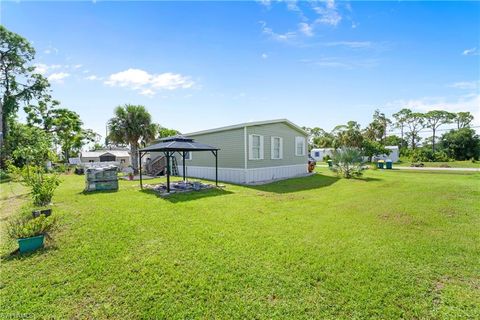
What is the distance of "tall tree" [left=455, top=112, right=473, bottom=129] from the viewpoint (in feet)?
143

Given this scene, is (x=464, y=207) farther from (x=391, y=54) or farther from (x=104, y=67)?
(x=104, y=67)

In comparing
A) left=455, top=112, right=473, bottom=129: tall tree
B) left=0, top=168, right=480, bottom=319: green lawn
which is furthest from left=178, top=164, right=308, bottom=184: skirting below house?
left=455, top=112, right=473, bottom=129: tall tree

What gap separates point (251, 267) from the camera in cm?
347

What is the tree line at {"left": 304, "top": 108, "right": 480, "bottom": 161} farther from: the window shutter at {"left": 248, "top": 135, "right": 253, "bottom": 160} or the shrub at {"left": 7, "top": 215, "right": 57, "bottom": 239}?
the shrub at {"left": 7, "top": 215, "right": 57, "bottom": 239}

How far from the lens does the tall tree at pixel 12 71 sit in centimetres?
2133

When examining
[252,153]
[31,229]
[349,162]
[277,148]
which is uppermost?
[277,148]

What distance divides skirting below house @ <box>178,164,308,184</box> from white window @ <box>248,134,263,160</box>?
2.56 feet

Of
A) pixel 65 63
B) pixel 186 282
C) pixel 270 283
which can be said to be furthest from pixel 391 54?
pixel 65 63

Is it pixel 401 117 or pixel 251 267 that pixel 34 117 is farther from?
pixel 401 117

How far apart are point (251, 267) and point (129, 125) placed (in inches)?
710


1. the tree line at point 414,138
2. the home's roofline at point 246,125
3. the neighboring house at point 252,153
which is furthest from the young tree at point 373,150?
the home's roofline at point 246,125

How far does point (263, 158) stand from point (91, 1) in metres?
10.4

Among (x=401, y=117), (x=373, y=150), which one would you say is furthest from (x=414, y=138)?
(x=373, y=150)

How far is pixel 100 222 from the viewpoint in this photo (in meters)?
5.63
